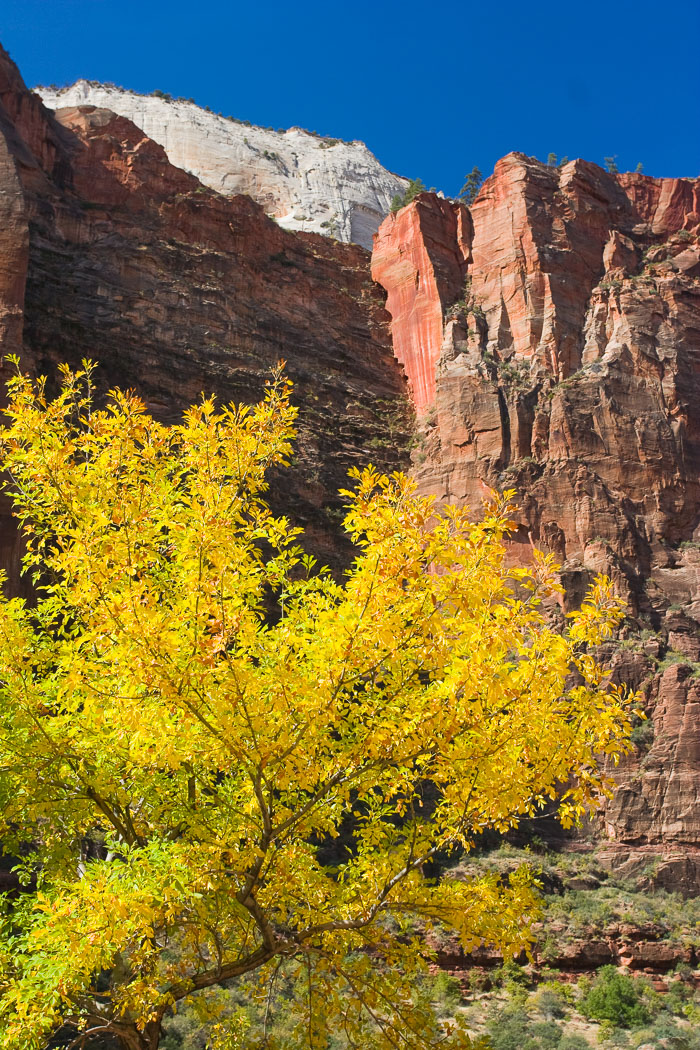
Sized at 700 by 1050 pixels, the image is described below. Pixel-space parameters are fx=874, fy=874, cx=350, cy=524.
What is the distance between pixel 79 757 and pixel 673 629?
35333 millimetres

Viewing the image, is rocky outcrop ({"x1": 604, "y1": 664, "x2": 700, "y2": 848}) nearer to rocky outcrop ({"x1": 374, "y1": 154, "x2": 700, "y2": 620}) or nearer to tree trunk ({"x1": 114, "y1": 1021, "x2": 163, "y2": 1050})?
rocky outcrop ({"x1": 374, "y1": 154, "x2": 700, "y2": 620})

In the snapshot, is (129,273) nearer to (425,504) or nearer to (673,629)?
(673,629)

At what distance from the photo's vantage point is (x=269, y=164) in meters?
89.7

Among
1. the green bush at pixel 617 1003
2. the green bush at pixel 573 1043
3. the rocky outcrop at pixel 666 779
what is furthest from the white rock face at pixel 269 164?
the green bush at pixel 573 1043

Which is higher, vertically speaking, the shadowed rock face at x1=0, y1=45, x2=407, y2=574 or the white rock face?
the white rock face

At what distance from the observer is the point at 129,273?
42406 millimetres

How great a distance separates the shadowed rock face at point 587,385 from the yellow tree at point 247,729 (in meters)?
28.4

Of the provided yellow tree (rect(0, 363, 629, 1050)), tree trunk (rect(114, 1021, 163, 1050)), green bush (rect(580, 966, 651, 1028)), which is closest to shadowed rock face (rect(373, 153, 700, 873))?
green bush (rect(580, 966, 651, 1028))

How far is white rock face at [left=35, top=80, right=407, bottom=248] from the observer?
8381cm

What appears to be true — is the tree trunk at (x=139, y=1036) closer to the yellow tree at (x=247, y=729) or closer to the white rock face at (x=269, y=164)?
the yellow tree at (x=247, y=729)

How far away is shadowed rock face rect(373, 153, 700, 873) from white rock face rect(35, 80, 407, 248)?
32.5 m

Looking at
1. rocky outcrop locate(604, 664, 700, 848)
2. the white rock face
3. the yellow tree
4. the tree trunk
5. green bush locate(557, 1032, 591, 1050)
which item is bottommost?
green bush locate(557, 1032, 591, 1050)

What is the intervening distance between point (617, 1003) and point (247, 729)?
21.4 metres

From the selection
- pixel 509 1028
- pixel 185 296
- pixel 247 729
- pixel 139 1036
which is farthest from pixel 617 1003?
pixel 185 296
